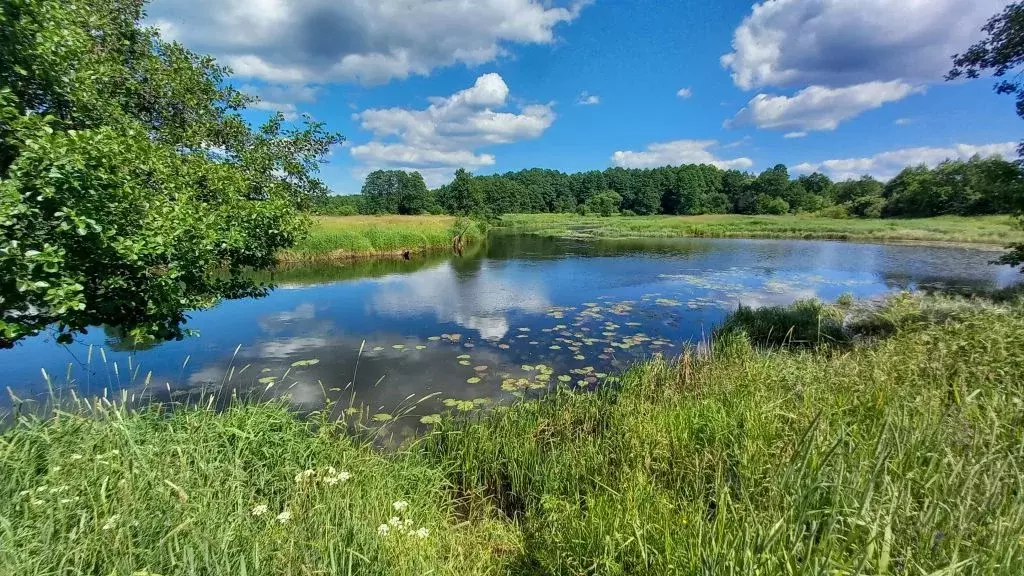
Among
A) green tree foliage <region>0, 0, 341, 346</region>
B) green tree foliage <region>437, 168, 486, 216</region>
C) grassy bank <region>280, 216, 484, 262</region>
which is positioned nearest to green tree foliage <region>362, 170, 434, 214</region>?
green tree foliage <region>437, 168, 486, 216</region>

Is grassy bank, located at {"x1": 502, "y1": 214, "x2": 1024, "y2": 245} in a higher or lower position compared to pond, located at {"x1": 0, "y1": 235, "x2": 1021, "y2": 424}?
higher

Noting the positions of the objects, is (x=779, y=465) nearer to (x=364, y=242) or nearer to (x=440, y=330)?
(x=440, y=330)

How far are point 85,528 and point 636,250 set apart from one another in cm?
3641

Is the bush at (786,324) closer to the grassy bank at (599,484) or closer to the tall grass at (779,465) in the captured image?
the tall grass at (779,465)

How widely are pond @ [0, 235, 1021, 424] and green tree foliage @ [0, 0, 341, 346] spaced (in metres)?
0.75

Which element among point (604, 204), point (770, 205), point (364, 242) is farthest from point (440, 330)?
point (770, 205)

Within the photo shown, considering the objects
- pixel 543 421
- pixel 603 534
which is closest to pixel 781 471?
pixel 603 534

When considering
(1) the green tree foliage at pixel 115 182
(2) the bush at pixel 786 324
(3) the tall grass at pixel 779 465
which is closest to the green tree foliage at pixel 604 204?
(2) the bush at pixel 786 324

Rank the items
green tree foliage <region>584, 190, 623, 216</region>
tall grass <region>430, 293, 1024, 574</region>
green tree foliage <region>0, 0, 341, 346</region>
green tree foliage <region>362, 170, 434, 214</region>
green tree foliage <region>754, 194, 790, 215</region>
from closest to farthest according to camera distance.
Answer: tall grass <region>430, 293, 1024, 574</region> → green tree foliage <region>0, 0, 341, 346</region> → green tree foliage <region>362, 170, 434, 214</region> → green tree foliage <region>754, 194, 790, 215</region> → green tree foliage <region>584, 190, 623, 216</region>

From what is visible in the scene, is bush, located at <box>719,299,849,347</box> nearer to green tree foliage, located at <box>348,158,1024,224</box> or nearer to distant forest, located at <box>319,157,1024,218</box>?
distant forest, located at <box>319,157,1024,218</box>

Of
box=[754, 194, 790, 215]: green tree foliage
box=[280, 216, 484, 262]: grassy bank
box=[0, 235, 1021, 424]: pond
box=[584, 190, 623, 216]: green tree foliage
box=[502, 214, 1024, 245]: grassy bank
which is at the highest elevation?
box=[584, 190, 623, 216]: green tree foliage

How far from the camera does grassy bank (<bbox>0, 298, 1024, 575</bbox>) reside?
7.08 ft

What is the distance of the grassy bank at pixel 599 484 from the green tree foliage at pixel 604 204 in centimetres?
9757

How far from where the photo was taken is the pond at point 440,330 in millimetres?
8195
